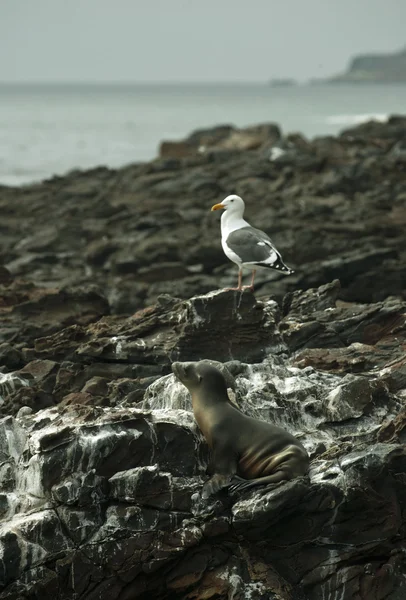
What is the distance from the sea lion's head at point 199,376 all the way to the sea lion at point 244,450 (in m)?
0.15

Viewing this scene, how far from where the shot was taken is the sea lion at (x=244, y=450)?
7633mm

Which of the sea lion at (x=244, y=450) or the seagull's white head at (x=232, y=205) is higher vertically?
the seagull's white head at (x=232, y=205)

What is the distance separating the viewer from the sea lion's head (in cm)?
816

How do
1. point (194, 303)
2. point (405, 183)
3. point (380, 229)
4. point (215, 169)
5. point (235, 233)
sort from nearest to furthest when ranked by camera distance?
1. point (194, 303)
2. point (235, 233)
3. point (380, 229)
4. point (405, 183)
5. point (215, 169)

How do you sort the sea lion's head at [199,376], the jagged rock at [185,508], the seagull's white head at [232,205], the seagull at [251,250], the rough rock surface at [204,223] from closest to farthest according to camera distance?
the jagged rock at [185,508] < the sea lion's head at [199,376] < the seagull at [251,250] < the seagull's white head at [232,205] < the rough rock surface at [204,223]

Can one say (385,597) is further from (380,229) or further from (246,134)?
(246,134)

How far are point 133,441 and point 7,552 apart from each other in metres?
1.26

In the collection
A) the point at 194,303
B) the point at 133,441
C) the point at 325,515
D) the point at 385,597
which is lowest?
the point at 385,597

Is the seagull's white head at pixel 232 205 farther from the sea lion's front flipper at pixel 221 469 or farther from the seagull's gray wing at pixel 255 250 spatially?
the sea lion's front flipper at pixel 221 469

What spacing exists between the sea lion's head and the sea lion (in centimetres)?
15

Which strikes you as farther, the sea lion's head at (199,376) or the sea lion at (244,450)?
the sea lion's head at (199,376)

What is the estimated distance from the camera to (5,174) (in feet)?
141

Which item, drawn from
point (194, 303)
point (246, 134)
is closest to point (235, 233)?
point (194, 303)

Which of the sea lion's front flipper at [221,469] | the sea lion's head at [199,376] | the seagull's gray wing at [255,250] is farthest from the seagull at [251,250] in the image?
the sea lion's front flipper at [221,469]
